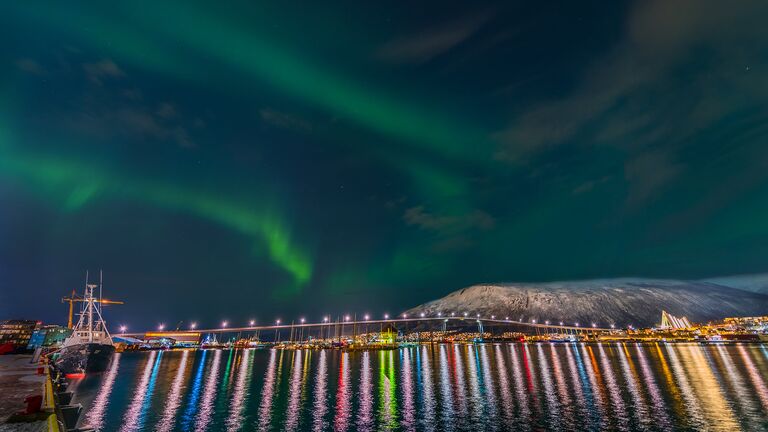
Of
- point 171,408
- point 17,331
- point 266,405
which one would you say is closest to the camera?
point 171,408

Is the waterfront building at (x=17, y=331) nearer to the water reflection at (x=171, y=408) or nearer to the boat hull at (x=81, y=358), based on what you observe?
the boat hull at (x=81, y=358)

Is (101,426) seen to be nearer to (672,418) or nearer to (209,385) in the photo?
(209,385)

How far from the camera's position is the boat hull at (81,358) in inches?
3046

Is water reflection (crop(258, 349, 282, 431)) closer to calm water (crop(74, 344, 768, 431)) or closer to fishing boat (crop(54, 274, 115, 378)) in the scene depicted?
calm water (crop(74, 344, 768, 431))

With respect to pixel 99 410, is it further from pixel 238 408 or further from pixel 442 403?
pixel 442 403

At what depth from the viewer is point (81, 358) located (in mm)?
79812

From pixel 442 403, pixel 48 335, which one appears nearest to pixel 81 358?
pixel 442 403

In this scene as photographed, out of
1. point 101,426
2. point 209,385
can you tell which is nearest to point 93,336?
point 209,385

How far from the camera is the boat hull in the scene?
77375 mm

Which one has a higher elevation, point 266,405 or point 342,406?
point 266,405

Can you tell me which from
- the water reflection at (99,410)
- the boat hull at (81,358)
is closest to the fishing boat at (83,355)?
the boat hull at (81,358)

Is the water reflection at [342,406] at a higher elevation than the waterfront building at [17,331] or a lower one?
lower

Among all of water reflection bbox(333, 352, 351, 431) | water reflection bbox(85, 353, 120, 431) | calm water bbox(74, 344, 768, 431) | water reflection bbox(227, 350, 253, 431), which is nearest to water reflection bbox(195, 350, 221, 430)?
calm water bbox(74, 344, 768, 431)

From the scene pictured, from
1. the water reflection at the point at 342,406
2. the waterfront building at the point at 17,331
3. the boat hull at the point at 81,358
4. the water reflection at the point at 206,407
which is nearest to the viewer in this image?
the water reflection at the point at 342,406
